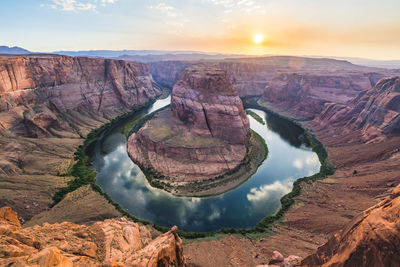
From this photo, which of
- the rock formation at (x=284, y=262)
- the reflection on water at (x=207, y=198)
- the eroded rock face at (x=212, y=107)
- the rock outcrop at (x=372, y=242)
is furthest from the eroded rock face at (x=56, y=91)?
the rock outcrop at (x=372, y=242)

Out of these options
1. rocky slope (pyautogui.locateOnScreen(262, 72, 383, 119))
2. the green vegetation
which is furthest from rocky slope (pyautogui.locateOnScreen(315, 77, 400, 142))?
the green vegetation

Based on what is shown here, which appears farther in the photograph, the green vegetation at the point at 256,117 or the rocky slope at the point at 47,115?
the green vegetation at the point at 256,117

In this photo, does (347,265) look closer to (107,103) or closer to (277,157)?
(277,157)

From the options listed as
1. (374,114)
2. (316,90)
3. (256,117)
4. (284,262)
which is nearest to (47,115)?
(284,262)

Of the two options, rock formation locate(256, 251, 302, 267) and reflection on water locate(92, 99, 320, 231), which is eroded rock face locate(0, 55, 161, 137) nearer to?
reflection on water locate(92, 99, 320, 231)

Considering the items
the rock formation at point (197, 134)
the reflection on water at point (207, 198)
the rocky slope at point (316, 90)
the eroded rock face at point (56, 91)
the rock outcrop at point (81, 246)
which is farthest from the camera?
the rocky slope at point (316, 90)

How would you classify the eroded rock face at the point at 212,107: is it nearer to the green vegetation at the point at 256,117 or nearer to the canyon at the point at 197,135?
the canyon at the point at 197,135
